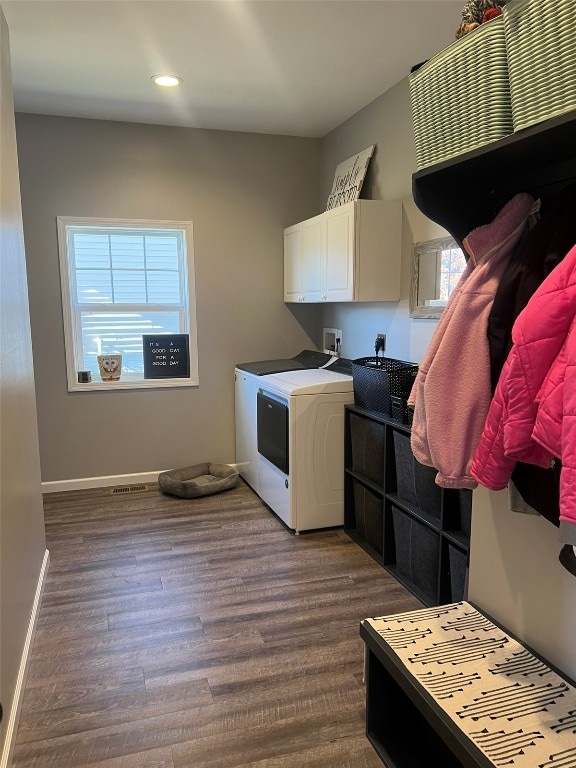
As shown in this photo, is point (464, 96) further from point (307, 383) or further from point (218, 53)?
point (307, 383)

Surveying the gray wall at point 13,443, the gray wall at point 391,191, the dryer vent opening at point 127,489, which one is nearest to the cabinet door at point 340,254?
the gray wall at point 391,191

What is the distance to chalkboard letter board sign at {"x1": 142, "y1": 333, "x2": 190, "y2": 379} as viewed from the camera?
4.26m

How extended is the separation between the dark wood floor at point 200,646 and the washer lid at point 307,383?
890 millimetres

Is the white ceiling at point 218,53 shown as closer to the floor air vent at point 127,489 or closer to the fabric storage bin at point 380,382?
the fabric storage bin at point 380,382

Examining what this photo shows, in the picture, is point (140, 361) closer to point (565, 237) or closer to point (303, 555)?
point (303, 555)

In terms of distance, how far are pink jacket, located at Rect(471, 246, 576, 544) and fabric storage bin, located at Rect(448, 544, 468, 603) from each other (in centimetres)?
124

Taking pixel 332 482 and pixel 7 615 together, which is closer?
pixel 7 615

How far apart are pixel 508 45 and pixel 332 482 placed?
258 cm

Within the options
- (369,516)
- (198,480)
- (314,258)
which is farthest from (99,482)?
(314,258)

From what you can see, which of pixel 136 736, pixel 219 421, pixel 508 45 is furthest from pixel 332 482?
pixel 508 45

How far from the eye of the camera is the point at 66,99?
3.50 metres

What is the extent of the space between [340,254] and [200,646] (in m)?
2.33

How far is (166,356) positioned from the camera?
4289mm

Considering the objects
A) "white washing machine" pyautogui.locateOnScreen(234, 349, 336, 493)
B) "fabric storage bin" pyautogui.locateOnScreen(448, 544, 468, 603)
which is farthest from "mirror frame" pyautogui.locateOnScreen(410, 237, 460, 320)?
"fabric storage bin" pyautogui.locateOnScreen(448, 544, 468, 603)
